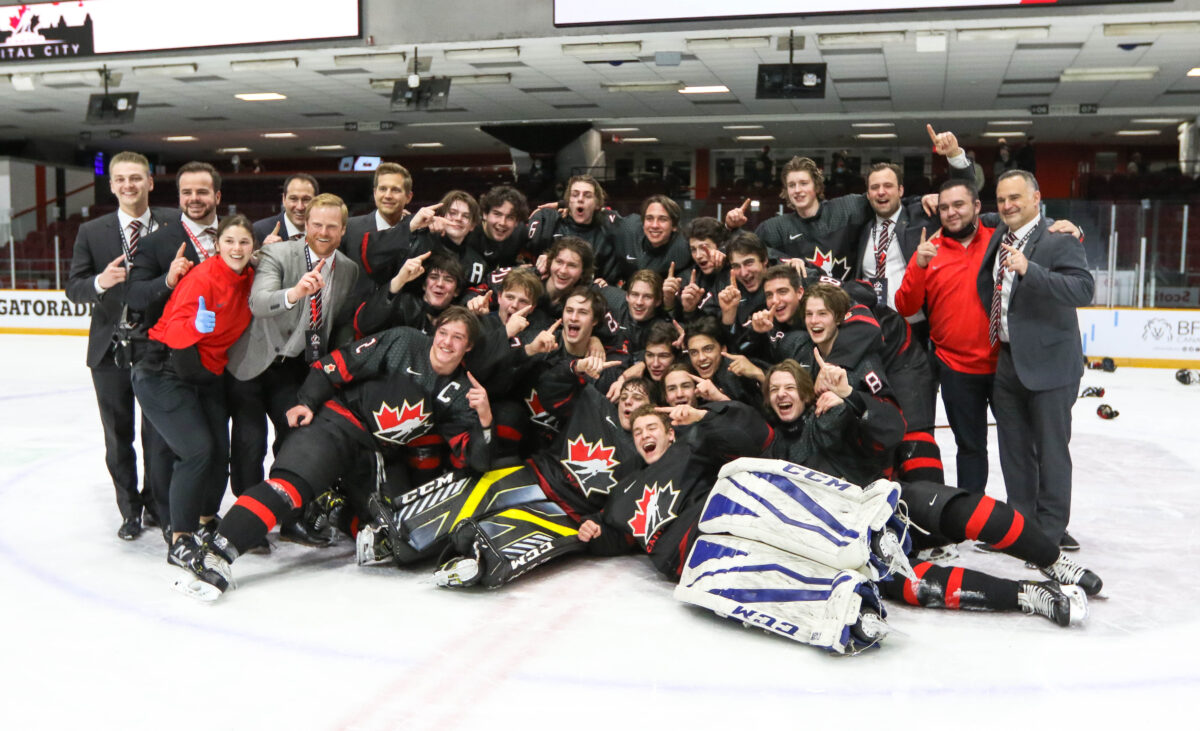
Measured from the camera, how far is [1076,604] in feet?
9.50

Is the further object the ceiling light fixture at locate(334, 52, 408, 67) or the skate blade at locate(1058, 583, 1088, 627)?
the ceiling light fixture at locate(334, 52, 408, 67)

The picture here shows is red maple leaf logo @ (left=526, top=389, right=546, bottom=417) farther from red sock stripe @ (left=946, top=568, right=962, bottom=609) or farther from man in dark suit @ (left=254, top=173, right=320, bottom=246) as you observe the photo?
red sock stripe @ (left=946, top=568, right=962, bottom=609)

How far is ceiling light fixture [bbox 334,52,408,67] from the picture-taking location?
10359 mm

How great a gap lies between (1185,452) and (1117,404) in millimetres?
1965

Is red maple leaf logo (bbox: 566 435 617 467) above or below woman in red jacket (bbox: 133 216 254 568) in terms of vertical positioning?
below

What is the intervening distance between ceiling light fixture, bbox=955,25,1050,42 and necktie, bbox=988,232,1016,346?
618 centimetres

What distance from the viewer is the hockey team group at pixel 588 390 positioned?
310 cm

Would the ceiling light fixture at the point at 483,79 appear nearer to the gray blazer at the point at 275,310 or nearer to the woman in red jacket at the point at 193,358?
the gray blazer at the point at 275,310

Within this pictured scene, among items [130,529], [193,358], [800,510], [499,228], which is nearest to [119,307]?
[193,358]

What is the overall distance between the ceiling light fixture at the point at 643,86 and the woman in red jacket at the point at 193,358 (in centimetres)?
946

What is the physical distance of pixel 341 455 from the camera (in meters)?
3.47

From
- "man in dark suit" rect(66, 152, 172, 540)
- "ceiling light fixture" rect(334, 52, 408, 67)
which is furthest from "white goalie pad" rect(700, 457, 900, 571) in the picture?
"ceiling light fixture" rect(334, 52, 408, 67)

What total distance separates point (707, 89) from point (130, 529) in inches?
414

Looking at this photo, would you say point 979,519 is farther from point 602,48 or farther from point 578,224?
point 602,48
